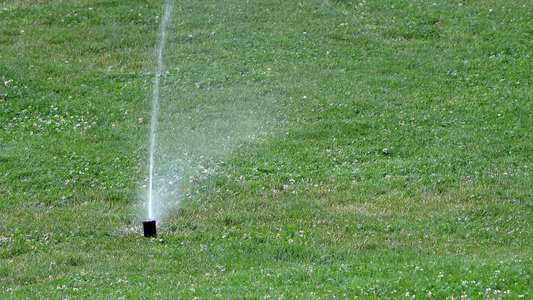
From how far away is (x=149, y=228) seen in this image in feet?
23.8

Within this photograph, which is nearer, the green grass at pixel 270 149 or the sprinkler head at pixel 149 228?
the green grass at pixel 270 149

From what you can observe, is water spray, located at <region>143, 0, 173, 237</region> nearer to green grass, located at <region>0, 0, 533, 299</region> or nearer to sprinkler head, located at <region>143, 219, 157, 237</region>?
sprinkler head, located at <region>143, 219, 157, 237</region>

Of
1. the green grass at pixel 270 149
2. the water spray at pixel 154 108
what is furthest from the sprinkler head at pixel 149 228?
the green grass at pixel 270 149

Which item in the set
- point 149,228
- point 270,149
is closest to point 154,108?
point 270,149

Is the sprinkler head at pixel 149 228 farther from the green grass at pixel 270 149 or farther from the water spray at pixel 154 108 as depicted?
the green grass at pixel 270 149

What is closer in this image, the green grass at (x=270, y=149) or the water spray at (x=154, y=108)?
the green grass at (x=270, y=149)

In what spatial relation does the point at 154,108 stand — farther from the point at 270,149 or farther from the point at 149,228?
the point at 149,228

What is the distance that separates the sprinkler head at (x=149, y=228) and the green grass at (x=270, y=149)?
11 cm

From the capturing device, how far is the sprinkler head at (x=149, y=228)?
7.22m

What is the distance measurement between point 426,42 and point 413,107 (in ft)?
11.1

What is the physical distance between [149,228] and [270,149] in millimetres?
3086

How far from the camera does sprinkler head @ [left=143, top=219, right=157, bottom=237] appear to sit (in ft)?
23.7

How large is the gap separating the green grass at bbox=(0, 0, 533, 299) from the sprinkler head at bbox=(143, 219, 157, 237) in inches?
4.5

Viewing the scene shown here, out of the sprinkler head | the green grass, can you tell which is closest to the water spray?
the sprinkler head
